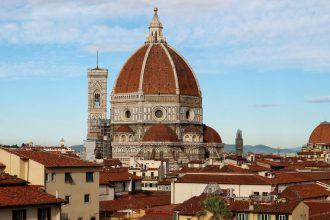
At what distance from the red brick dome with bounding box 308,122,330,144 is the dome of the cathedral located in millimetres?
41975

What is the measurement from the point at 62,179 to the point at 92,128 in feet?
413

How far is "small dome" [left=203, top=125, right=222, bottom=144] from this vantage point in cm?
14211

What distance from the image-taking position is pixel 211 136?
143000mm

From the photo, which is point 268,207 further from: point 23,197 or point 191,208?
point 23,197

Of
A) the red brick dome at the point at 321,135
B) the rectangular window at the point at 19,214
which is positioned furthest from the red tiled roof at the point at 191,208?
the red brick dome at the point at 321,135

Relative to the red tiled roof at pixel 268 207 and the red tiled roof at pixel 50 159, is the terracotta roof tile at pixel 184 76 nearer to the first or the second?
the red tiled roof at pixel 268 207

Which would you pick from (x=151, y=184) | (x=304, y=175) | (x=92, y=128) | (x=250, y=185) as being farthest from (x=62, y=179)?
(x=92, y=128)

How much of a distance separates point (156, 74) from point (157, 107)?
589 centimetres

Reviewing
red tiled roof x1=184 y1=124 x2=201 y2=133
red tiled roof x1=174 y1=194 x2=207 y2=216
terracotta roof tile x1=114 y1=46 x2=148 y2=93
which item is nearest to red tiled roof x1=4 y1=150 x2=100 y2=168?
red tiled roof x1=174 y1=194 x2=207 y2=216

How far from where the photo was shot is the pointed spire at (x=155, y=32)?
149000mm

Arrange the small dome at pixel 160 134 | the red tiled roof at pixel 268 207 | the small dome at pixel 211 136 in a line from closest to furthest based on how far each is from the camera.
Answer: the red tiled roof at pixel 268 207 < the small dome at pixel 160 134 < the small dome at pixel 211 136

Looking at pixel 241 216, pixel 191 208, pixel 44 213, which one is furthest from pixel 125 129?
pixel 44 213

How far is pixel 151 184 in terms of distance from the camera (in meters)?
87.7

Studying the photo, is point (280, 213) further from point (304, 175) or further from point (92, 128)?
point (92, 128)
